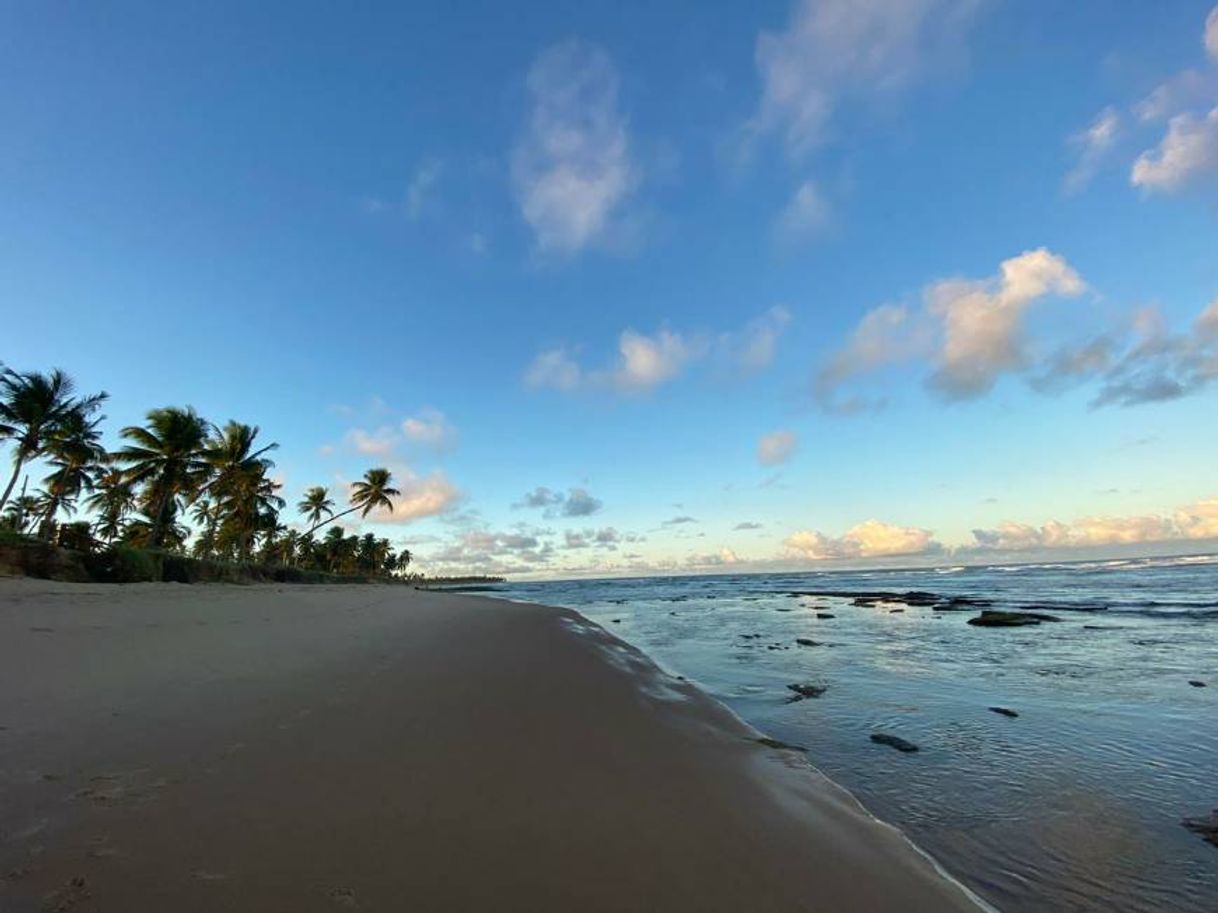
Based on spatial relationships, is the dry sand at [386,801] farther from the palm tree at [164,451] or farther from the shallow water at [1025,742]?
the palm tree at [164,451]

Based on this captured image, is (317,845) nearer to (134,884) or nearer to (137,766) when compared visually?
(134,884)

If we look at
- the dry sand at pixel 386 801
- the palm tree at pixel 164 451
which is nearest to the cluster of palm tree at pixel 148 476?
the palm tree at pixel 164 451

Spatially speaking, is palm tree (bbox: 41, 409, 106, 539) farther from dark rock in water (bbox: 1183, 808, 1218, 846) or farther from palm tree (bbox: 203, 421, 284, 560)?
dark rock in water (bbox: 1183, 808, 1218, 846)

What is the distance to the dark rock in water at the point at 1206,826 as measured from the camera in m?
4.75

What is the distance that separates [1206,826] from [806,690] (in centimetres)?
584

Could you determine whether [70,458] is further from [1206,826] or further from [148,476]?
→ [1206,826]

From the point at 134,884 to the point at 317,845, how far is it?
839mm

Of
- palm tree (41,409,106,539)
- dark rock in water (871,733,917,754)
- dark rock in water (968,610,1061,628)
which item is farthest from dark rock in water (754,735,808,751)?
palm tree (41,409,106,539)

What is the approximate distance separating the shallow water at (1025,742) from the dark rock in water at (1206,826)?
0.08 meters

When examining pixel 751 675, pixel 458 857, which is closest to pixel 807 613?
pixel 751 675

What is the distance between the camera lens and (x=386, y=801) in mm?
4086

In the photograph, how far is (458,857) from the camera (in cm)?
338

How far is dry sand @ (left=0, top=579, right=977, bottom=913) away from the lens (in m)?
3.00

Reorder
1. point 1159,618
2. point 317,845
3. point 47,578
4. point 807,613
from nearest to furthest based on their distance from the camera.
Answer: point 317,845 → point 47,578 → point 1159,618 → point 807,613
